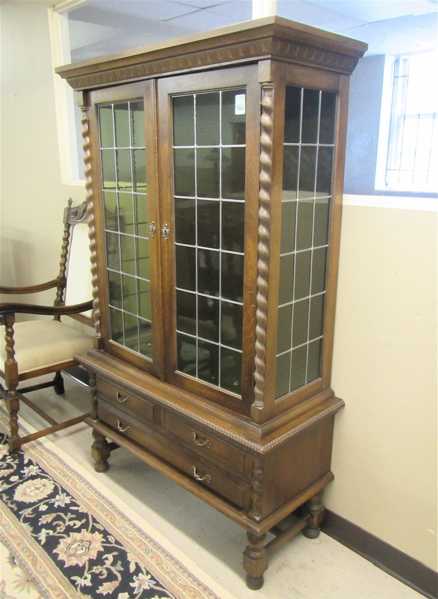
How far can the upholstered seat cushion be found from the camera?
234 cm

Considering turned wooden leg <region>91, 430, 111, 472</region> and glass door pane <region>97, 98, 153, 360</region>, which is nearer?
glass door pane <region>97, 98, 153, 360</region>

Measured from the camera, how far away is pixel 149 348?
6.22ft

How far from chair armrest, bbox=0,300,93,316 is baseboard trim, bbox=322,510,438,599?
1.53m

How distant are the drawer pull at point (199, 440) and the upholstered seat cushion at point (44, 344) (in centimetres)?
103

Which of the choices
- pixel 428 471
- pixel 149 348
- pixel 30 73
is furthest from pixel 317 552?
pixel 30 73

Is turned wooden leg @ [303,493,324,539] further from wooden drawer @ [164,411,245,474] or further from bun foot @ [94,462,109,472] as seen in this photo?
bun foot @ [94,462,109,472]

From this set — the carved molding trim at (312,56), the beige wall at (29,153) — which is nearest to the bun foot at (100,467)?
the beige wall at (29,153)

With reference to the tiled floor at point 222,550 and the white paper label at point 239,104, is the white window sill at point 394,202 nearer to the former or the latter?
the white paper label at point 239,104

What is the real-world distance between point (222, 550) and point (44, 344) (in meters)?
1.30

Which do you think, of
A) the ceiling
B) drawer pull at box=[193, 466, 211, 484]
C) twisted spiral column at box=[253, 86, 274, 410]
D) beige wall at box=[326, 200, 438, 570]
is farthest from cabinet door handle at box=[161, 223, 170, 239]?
the ceiling

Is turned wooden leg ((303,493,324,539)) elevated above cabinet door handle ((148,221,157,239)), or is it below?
below

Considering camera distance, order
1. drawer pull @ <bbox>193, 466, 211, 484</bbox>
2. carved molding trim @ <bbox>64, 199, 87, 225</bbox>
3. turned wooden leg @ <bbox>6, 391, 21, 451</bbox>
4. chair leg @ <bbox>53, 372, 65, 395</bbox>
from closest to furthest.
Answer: drawer pull @ <bbox>193, 466, 211, 484</bbox> → turned wooden leg @ <bbox>6, 391, 21, 451</bbox> → carved molding trim @ <bbox>64, 199, 87, 225</bbox> → chair leg @ <bbox>53, 372, 65, 395</bbox>

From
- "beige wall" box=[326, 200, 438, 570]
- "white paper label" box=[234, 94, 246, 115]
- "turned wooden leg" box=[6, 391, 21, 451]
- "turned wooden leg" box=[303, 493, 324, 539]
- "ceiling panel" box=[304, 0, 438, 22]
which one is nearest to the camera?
"white paper label" box=[234, 94, 246, 115]

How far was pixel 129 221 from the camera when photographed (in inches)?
73.5
